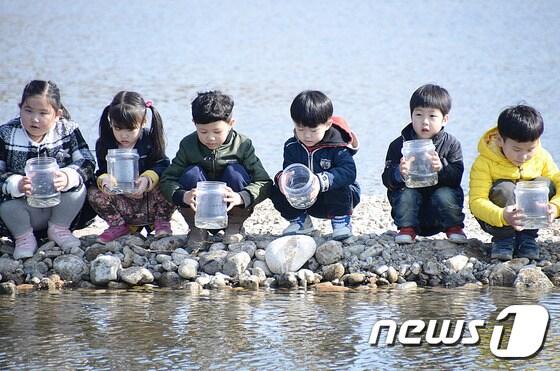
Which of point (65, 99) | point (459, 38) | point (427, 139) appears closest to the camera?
point (427, 139)

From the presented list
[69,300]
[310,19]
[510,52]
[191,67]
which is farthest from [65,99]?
[310,19]

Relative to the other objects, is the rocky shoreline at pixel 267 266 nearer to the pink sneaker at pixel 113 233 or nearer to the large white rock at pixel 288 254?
the large white rock at pixel 288 254

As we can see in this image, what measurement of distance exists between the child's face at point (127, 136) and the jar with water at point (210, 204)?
24.8 inches

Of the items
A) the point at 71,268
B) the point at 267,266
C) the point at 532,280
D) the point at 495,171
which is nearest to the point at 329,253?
the point at 267,266

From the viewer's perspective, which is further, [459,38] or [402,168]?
[459,38]

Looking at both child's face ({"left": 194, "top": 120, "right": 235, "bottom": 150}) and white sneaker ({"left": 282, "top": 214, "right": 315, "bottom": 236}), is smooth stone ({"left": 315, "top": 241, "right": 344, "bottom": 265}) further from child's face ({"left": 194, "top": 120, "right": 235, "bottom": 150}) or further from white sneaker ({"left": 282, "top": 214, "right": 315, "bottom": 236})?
child's face ({"left": 194, "top": 120, "right": 235, "bottom": 150})

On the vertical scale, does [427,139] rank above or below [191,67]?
below

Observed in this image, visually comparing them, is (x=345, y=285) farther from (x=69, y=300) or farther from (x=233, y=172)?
(x=69, y=300)

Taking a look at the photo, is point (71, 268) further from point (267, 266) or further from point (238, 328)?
point (238, 328)

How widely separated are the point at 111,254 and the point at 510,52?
1231 centimetres

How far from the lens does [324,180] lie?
782 centimetres

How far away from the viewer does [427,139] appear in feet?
25.8

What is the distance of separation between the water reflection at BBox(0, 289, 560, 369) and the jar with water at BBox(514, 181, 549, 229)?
1.43 feet

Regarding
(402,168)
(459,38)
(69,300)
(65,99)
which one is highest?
(459,38)
